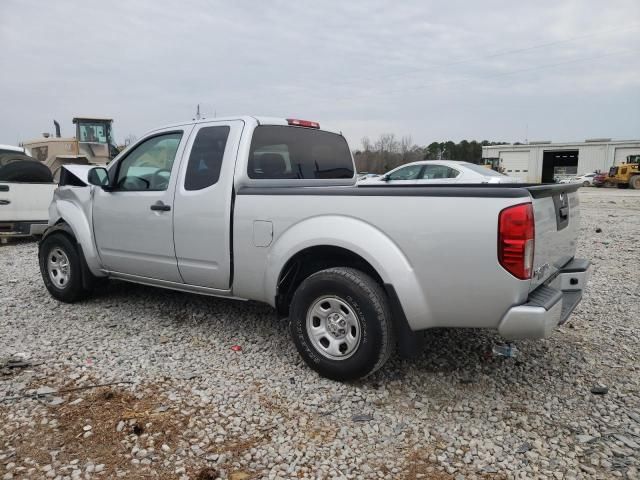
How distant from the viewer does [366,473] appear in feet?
7.97

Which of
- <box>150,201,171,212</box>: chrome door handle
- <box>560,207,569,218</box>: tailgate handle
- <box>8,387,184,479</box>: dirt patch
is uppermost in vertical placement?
<box>560,207,569,218</box>: tailgate handle

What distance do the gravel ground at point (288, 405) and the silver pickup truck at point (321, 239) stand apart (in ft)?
1.36

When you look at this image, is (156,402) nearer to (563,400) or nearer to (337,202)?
(337,202)

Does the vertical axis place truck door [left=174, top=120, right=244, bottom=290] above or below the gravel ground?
above

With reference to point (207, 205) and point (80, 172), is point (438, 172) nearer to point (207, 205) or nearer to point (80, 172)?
point (80, 172)

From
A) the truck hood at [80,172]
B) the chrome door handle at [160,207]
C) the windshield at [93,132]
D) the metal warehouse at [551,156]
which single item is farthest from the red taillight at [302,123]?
the metal warehouse at [551,156]

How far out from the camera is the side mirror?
4566 mm

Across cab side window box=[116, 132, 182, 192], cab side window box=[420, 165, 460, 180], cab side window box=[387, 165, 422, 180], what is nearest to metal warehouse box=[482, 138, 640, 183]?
cab side window box=[387, 165, 422, 180]

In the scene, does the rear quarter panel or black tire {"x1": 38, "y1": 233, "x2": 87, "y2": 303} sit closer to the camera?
the rear quarter panel

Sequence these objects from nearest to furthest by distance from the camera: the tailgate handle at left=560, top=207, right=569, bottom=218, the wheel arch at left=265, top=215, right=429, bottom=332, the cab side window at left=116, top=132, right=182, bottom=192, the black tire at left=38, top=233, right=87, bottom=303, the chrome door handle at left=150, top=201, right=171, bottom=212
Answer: the wheel arch at left=265, top=215, right=429, bottom=332, the tailgate handle at left=560, top=207, right=569, bottom=218, the chrome door handle at left=150, top=201, right=171, bottom=212, the cab side window at left=116, top=132, right=182, bottom=192, the black tire at left=38, top=233, right=87, bottom=303

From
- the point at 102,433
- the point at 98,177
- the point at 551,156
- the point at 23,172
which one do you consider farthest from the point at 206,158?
the point at 551,156

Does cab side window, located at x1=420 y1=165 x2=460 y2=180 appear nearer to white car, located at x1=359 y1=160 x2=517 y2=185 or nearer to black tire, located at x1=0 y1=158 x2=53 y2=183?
white car, located at x1=359 y1=160 x2=517 y2=185

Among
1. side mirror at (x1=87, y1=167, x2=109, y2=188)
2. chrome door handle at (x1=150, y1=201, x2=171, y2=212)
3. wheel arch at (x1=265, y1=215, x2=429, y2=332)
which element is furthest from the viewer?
side mirror at (x1=87, y1=167, x2=109, y2=188)

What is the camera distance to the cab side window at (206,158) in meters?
3.91
